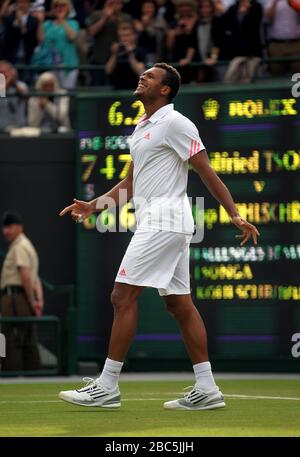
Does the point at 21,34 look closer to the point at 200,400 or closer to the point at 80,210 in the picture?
the point at 80,210

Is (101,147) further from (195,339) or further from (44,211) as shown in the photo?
(195,339)

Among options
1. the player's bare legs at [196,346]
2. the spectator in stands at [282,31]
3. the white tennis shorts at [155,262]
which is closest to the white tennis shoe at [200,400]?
the player's bare legs at [196,346]

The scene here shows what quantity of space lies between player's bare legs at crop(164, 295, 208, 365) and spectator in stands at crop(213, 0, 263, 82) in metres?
6.80

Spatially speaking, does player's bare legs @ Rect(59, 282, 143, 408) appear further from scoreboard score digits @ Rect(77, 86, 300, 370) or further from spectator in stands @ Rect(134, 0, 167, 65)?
spectator in stands @ Rect(134, 0, 167, 65)

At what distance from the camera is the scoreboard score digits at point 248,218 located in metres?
14.0

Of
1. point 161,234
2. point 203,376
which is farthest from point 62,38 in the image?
point 203,376

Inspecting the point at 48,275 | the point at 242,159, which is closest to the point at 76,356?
the point at 48,275

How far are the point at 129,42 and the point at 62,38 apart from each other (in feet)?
4.09

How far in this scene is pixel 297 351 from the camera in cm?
1413

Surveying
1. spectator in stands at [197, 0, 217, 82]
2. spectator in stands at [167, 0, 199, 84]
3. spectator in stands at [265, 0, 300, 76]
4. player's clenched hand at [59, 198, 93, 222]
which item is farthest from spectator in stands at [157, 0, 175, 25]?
player's clenched hand at [59, 198, 93, 222]

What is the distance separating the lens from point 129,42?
649 inches

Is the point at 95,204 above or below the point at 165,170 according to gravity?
below

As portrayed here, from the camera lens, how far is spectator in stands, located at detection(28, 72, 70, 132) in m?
16.4

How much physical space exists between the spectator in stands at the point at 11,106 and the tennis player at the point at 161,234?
7.22 meters
